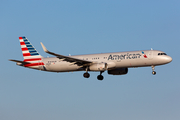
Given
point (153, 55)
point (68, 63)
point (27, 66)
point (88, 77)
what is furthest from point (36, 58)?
point (153, 55)

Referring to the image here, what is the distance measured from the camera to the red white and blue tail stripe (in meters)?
65.8

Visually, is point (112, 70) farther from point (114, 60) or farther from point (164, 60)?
point (164, 60)

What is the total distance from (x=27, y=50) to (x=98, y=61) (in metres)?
16.3

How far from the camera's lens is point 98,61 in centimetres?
6131

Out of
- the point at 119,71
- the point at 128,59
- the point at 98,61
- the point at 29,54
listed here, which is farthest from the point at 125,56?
the point at 29,54

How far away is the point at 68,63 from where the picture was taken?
207ft

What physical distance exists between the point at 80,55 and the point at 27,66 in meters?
11.1

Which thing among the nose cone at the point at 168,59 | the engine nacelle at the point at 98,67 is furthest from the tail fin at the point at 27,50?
the nose cone at the point at 168,59

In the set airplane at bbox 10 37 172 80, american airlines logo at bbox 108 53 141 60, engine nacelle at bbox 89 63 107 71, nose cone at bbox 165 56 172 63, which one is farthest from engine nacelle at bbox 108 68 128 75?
nose cone at bbox 165 56 172 63

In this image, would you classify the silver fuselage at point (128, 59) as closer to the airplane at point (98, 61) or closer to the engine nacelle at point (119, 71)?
the airplane at point (98, 61)

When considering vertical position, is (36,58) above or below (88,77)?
above

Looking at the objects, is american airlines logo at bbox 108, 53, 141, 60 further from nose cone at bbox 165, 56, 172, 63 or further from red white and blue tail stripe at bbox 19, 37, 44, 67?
red white and blue tail stripe at bbox 19, 37, 44, 67

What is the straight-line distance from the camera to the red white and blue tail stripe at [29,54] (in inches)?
2592

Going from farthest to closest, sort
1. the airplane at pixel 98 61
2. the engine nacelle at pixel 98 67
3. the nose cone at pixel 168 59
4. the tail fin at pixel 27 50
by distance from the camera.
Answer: the tail fin at pixel 27 50 → the engine nacelle at pixel 98 67 → the airplane at pixel 98 61 → the nose cone at pixel 168 59
